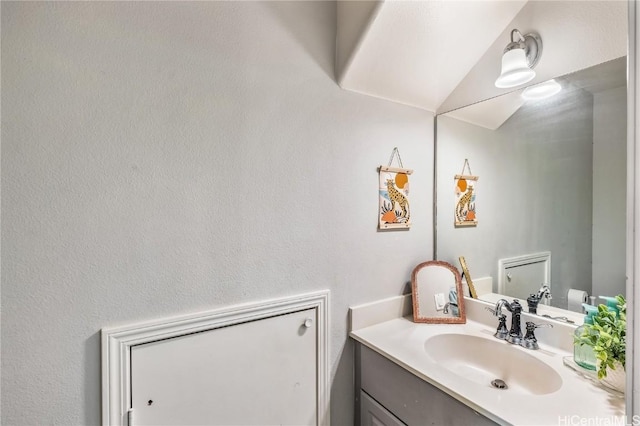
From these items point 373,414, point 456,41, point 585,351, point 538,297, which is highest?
point 456,41

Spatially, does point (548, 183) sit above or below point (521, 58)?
below

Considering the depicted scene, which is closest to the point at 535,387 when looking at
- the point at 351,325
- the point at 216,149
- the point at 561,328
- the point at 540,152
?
the point at 561,328

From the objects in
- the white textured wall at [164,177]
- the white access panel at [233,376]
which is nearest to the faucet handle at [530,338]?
the white textured wall at [164,177]

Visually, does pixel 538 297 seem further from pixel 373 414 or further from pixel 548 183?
pixel 373 414

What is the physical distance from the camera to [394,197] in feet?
4.64

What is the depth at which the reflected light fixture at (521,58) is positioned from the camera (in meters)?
1.20

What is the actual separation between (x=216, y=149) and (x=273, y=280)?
521 millimetres

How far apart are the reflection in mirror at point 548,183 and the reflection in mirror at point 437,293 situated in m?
0.12

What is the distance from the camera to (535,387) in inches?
41.0

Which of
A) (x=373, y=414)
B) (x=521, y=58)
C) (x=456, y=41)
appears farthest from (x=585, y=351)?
(x=456, y=41)

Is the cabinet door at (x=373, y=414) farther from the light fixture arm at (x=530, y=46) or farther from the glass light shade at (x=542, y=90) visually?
the light fixture arm at (x=530, y=46)

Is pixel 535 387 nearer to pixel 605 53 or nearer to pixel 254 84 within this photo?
pixel 605 53

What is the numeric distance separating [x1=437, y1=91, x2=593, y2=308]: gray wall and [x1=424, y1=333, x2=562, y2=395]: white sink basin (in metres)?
0.28

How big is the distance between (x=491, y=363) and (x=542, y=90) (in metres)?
1.15
